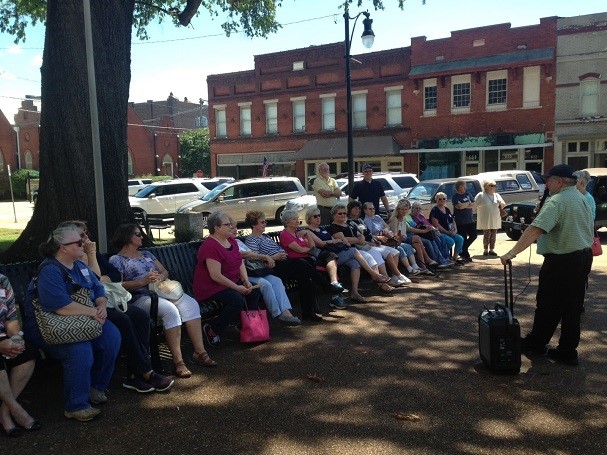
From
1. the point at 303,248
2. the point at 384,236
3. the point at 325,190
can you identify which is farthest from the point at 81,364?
the point at 325,190

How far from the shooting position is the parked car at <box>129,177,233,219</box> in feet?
74.0

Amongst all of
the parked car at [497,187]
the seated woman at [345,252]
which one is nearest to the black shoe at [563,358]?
the seated woman at [345,252]

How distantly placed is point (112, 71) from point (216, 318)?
4140 mm

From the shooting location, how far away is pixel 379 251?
8633mm

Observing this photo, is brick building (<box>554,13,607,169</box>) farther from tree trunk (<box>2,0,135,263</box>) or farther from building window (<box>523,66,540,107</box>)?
tree trunk (<box>2,0,135,263</box>)

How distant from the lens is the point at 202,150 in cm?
5512

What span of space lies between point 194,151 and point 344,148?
24.5 meters

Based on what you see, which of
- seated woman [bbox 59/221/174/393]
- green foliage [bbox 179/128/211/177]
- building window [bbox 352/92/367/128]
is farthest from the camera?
green foliage [bbox 179/128/211/177]

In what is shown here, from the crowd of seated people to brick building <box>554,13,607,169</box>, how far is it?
923 inches

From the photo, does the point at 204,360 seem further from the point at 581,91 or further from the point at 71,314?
the point at 581,91

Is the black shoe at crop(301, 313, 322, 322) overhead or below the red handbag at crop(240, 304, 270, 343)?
below

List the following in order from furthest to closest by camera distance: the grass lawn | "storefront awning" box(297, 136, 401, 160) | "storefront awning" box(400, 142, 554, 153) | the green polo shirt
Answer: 1. "storefront awning" box(297, 136, 401, 160)
2. "storefront awning" box(400, 142, 554, 153)
3. the grass lawn
4. the green polo shirt

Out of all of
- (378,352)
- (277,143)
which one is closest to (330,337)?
(378,352)

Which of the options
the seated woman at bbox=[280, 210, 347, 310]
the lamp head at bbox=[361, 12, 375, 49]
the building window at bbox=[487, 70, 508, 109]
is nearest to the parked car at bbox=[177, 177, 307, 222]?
the lamp head at bbox=[361, 12, 375, 49]
